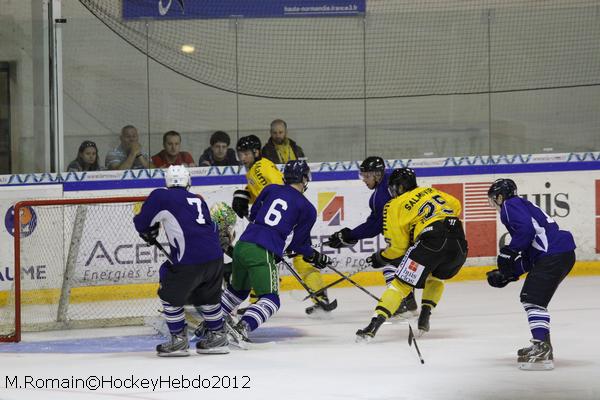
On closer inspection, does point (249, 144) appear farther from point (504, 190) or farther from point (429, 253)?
point (504, 190)

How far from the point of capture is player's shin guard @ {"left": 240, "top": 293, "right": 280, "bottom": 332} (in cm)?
696

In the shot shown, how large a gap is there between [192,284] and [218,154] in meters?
3.20

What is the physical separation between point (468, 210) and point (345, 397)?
4.47m

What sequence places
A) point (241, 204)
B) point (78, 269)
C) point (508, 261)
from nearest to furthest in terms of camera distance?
point (508, 261) < point (241, 204) < point (78, 269)

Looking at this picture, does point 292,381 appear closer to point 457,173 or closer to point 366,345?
point 366,345

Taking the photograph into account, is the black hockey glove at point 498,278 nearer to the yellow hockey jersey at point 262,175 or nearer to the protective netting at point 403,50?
the yellow hockey jersey at point 262,175

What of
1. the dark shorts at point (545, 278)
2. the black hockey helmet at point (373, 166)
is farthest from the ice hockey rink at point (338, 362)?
the black hockey helmet at point (373, 166)

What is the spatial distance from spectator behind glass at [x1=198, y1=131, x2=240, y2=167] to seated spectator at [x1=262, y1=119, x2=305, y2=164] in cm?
29

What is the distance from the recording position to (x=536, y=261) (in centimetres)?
646

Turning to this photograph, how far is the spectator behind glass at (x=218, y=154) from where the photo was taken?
971 centimetres

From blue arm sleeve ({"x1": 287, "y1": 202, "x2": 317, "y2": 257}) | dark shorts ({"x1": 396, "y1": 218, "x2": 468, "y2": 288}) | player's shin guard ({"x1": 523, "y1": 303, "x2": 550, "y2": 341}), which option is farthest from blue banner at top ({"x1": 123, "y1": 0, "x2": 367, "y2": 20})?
player's shin guard ({"x1": 523, "y1": 303, "x2": 550, "y2": 341})

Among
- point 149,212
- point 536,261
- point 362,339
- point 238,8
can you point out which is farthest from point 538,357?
point 238,8

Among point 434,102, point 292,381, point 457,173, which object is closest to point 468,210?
point 457,173

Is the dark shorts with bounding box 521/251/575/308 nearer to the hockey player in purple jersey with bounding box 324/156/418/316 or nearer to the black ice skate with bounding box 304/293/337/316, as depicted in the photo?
the hockey player in purple jersey with bounding box 324/156/418/316
